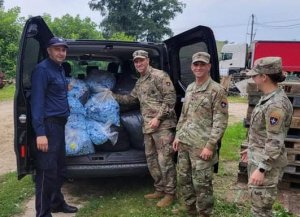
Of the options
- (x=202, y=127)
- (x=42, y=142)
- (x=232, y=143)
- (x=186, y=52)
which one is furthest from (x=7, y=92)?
(x=202, y=127)

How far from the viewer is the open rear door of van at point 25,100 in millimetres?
3713

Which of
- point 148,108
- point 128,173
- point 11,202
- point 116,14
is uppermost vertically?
point 116,14

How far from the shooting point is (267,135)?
115 inches

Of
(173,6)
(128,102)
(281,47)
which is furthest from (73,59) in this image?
(173,6)

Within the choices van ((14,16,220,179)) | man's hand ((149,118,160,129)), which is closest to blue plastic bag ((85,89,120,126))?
van ((14,16,220,179))

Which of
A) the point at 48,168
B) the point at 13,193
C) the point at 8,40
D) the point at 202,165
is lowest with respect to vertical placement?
the point at 13,193

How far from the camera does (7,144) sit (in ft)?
24.8

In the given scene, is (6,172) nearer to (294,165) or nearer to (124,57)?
(124,57)

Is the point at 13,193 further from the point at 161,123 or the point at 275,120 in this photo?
the point at 275,120

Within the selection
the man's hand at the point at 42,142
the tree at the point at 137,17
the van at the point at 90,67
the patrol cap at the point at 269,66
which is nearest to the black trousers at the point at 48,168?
the man's hand at the point at 42,142

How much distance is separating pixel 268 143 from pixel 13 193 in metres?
3.28

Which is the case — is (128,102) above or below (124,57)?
below

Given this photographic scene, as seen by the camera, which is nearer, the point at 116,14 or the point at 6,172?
the point at 6,172

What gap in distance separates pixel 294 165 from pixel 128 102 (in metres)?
2.17
